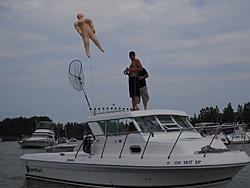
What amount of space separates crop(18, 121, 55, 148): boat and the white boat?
1629 inches

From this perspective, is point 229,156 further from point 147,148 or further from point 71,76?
point 71,76

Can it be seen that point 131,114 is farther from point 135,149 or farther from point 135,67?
point 135,67

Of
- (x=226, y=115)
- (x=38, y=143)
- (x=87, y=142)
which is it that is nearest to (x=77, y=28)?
(x=87, y=142)

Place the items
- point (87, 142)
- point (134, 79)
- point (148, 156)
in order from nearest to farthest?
point (148, 156) < point (134, 79) < point (87, 142)

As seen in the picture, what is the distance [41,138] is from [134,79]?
4436 centimetres

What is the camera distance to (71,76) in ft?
52.5

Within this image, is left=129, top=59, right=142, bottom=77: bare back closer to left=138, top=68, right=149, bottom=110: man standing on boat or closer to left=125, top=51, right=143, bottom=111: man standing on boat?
left=125, top=51, right=143, bottom=111: man standing on boat

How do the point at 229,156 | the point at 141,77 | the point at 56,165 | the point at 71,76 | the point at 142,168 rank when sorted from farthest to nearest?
1. the point at 71,76
2. the point at 56,165
3. the point at 141,77
4. the point at 142,168
5. the point at 229,156

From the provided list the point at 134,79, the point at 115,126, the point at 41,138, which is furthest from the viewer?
→ the point at 41,138

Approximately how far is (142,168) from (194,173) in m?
1.50

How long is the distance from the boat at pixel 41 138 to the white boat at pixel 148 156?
4138cm

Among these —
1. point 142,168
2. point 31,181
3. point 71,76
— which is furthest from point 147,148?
point 31,181

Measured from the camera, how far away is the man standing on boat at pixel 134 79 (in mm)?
13758

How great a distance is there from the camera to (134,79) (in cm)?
1383
